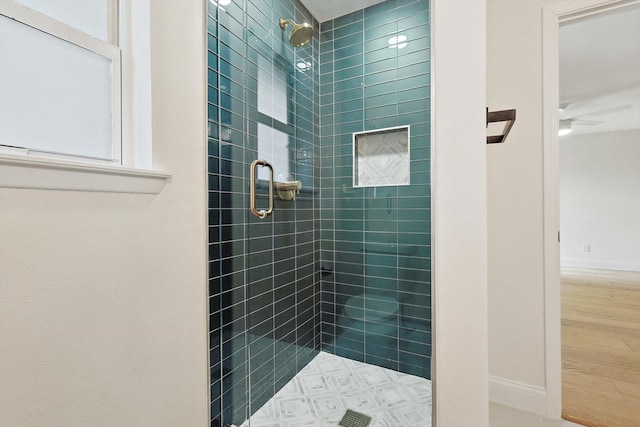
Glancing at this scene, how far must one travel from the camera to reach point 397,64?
1169 mm

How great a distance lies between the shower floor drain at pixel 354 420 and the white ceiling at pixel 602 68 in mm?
2282

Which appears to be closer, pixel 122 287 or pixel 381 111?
pixel 122 287

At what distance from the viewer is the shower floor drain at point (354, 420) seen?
1.25m

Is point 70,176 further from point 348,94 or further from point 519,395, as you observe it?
point 519,395

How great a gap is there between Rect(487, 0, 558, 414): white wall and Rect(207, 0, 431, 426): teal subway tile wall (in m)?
0.79

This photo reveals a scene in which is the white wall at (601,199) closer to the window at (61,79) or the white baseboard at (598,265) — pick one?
the white baseboard at (598,265)

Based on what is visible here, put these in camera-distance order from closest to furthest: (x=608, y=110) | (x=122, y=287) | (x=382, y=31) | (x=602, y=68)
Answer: (x=122, y=287) → (x=382, y=31) → (x=602, y=68) → (x=608, y=110)

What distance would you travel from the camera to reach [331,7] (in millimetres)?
1316

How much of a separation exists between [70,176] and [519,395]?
2293 mm

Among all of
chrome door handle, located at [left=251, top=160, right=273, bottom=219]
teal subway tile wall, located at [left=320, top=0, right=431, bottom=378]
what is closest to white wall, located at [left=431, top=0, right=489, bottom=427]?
teal subway tile wall, located at [left=320, top=0, right=431, bottom=378]

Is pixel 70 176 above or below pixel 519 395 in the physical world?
above

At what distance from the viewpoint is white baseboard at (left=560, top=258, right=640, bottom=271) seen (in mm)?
5105

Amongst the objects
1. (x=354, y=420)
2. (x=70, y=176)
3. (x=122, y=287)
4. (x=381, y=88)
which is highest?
(x=381, y=88)

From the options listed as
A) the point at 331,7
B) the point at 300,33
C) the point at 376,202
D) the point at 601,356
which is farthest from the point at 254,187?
the point at 601,356
